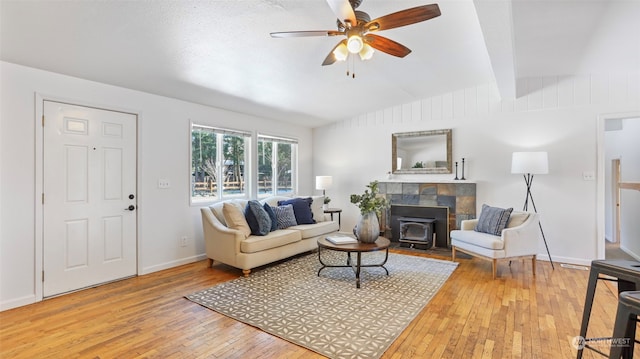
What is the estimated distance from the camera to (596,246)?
4234 millimetres

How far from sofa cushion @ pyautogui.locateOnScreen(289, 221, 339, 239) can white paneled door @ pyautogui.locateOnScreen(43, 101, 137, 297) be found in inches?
87.0

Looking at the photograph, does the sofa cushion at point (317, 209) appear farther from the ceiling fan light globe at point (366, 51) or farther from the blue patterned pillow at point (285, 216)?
the ceiling fan light globe at point (366, 51)

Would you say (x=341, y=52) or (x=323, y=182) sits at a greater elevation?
(x=341, y=52)

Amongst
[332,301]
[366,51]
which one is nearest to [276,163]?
[332,301]

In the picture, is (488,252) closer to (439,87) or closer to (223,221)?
(439,87)

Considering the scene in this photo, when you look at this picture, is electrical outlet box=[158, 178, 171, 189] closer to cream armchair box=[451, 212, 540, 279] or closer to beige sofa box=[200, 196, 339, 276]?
beige sofa box=[200, 196, 339, 276]

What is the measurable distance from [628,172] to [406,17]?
513cm

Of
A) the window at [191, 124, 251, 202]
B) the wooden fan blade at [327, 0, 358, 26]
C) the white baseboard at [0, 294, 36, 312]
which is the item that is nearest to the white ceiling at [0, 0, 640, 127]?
the wooden fan blade at [327, 0, 358, 26]

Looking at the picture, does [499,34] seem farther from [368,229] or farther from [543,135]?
[543,135]

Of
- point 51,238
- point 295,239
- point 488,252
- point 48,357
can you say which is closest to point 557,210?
point 488,252

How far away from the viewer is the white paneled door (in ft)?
10.4

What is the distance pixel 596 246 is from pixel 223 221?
5.18 meters

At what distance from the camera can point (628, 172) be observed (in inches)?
189

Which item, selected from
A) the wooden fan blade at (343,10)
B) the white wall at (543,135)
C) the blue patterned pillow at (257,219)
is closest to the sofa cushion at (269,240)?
the blue patterned pillow at (257,219)
